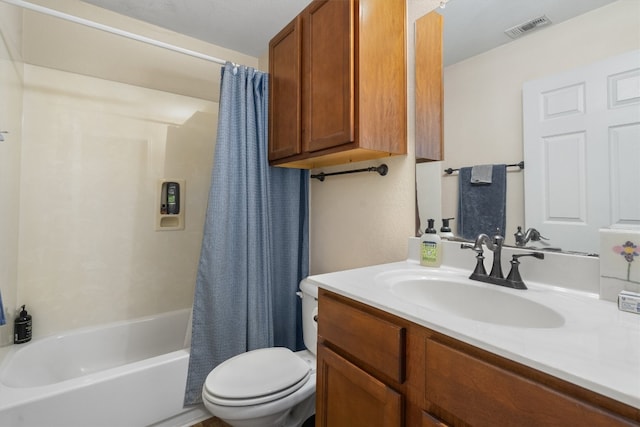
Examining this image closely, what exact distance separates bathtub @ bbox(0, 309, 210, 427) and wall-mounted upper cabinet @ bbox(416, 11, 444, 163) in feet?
5.43

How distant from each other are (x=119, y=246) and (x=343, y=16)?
199cm

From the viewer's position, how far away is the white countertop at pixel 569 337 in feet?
1.41

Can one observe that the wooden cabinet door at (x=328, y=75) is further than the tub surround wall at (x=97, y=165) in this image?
No

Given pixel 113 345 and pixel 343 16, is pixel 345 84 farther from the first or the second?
pixel 113 345

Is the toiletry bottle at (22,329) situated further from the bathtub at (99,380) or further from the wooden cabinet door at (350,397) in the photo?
the wooden cabinet door at (350,397)

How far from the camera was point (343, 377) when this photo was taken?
34.4 inches

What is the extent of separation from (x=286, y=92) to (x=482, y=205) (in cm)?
116

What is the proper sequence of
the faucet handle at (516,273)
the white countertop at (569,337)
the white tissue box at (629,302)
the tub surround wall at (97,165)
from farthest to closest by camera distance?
the tub surround wall at (97,165)
the faucet handle at (516,273)
the white tissue box at (629,302)
the white countertop at (569,337)

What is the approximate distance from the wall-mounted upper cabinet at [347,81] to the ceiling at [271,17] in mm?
239

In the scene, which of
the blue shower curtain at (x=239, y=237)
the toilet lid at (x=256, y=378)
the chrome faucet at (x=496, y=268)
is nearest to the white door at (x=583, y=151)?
the chrome faucet at (x=496, y=268)

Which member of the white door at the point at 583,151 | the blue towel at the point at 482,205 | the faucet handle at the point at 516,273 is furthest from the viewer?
the blue towel at the point at 482,205

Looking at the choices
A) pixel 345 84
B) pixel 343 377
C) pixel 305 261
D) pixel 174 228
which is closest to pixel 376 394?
pixel 343 377

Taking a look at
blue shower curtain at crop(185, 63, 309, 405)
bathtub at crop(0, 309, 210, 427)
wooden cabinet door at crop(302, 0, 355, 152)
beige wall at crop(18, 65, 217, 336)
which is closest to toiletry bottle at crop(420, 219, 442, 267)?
wooden cabinet door at crop(302, 0, 355, 152)

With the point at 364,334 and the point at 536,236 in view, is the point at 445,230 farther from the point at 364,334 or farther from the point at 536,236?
the point at 364,334
